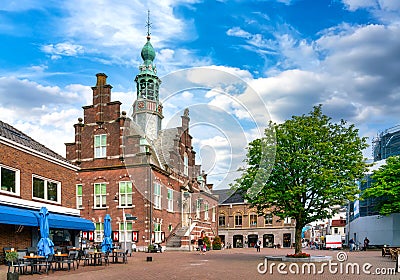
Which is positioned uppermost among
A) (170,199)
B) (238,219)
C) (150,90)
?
(150,90)

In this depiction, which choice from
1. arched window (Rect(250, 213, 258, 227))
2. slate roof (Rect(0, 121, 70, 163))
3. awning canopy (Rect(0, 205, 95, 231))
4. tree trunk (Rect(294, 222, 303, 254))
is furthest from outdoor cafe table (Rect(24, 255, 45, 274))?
arched window (Rect(250, 213, 258, 227))

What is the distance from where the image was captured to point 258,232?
76000 mm

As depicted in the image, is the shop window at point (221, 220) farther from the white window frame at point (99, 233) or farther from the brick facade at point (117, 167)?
the white window frame at point (99, 233)

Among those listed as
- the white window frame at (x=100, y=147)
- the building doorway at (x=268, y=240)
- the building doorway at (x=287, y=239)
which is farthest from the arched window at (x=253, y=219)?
the white window frame at (x=100, y=147)

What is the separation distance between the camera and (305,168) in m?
27.0

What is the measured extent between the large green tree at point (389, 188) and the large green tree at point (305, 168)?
20.6 m

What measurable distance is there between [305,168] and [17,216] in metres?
17.2

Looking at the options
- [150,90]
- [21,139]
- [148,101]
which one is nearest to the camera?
[21,139]

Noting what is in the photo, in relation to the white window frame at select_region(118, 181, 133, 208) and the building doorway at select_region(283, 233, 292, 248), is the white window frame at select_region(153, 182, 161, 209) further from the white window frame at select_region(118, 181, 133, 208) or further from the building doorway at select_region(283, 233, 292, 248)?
the building doorway at select_region(283, 233, 292, 248)

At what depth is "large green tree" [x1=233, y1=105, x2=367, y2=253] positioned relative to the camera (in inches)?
1060

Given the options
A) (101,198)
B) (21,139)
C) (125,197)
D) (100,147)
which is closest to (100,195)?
(101,198)

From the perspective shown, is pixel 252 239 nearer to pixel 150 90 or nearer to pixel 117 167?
pixel 150 90

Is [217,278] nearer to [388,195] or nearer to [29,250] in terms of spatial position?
[29,250]

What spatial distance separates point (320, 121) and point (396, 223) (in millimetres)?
28712
